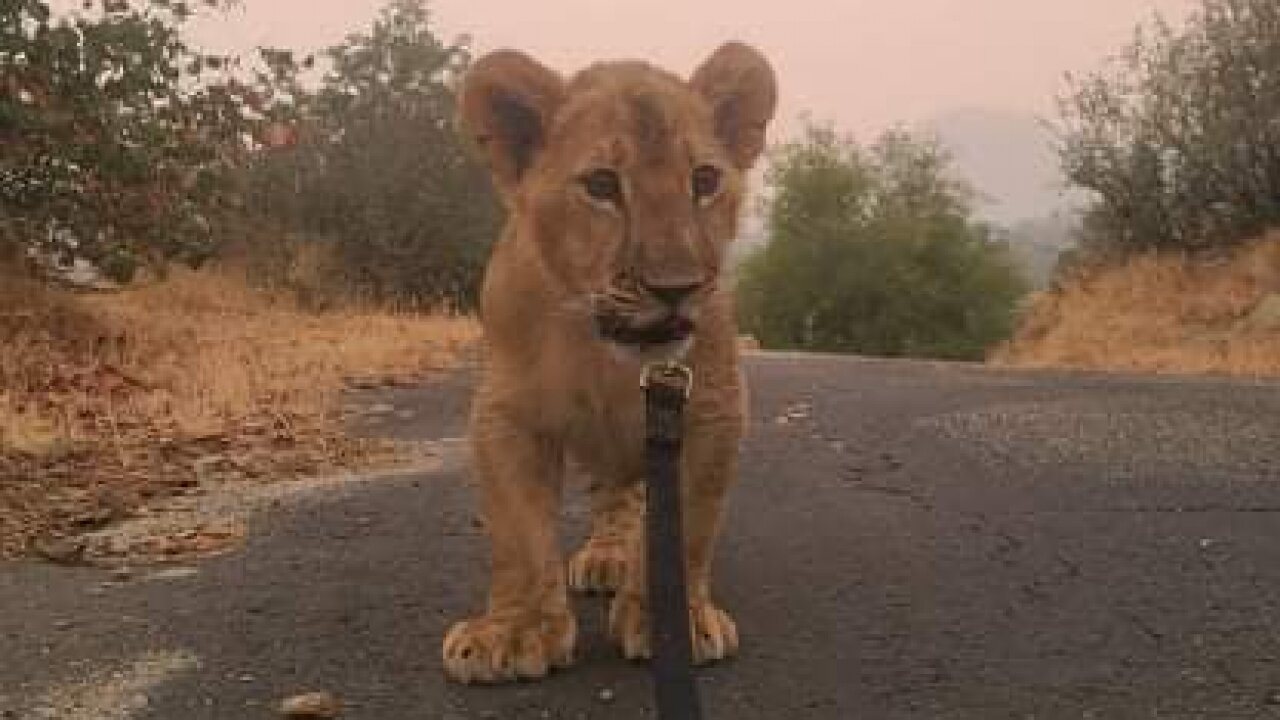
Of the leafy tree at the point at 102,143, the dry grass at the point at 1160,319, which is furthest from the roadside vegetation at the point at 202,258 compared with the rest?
the dry grass at the point at 1160,319

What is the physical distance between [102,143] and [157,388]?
4.59 metres

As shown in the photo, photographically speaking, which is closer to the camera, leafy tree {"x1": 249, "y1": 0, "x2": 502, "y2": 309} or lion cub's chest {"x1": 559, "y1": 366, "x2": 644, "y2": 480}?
lion cub's chest {"x1": 559, "y1": 366, "x2": 644, "y2": 480}

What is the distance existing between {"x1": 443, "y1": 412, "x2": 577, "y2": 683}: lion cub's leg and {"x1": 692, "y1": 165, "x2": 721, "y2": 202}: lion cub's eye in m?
0.89

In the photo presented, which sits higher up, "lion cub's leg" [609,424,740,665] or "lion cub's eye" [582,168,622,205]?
"lion cub's eye" [582,168,622,205]

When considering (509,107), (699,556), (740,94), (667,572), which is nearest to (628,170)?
(509,107)

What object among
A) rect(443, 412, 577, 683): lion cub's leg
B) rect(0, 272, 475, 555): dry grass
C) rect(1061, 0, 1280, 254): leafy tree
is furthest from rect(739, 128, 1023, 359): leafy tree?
rect(443, 412, 577, 683): lion cub's leg

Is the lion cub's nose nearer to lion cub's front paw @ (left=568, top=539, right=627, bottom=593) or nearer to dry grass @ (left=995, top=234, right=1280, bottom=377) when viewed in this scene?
lion cub's front paw @ (left=568, top=539, right=627, bottom=593)

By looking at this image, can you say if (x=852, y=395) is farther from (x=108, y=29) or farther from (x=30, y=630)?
(x=108, y=29)

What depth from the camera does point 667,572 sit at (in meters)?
3.04

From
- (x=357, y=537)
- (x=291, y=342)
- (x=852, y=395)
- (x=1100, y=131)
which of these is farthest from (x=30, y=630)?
(x=1100, y=131)

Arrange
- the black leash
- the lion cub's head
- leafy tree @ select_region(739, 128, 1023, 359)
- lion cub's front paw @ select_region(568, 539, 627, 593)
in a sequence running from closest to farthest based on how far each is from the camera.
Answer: the black leash → the lion cub's head → lion cub's front paw @ select_region(568, 539, 627, 593) → leafy tree @ select_region(739, 128, 1023, 359)

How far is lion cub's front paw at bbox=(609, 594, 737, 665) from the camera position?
4184mm

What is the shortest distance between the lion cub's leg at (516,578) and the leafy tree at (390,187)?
63.5 feet

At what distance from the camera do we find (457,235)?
24078mm
